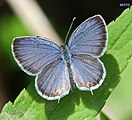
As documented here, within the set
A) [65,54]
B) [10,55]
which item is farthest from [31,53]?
[10,55]

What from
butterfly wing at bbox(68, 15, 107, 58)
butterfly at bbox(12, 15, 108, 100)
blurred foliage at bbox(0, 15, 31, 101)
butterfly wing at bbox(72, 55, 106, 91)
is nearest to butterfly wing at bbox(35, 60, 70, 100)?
butterfly at bbox(12, 15, 108, 100)

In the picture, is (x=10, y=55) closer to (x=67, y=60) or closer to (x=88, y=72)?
(x=67, y=60)

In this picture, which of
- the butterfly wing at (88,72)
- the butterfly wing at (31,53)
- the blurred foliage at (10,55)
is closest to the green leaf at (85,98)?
the butterfly wing at (88,72)

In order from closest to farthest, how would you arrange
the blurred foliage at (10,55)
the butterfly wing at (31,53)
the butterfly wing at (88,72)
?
the butterfly wing at (88,72)
the butterfly wing at (31,53)
the blurred foliage at (10,55)

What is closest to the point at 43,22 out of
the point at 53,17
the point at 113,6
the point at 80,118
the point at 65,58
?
the point at 53,17

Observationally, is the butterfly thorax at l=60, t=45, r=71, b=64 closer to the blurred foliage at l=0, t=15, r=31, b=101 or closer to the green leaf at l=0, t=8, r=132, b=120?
the green leaf at l=0, t=8, r=132, b=120

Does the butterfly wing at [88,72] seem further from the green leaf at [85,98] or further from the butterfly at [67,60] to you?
the green leaf at [85,98]

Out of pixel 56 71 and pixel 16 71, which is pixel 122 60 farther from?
pixel 16 71
